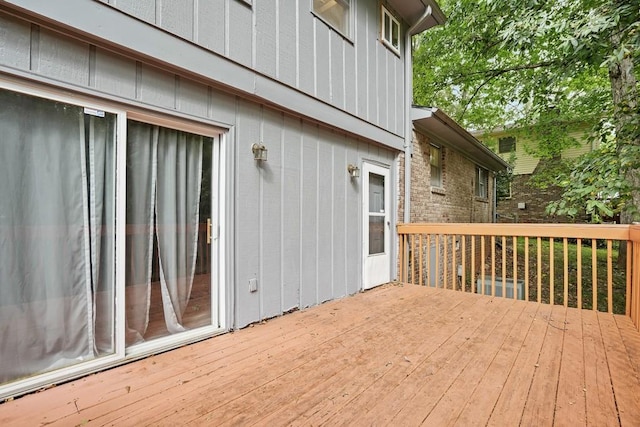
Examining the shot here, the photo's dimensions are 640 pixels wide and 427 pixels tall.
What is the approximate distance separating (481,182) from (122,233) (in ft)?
35.4

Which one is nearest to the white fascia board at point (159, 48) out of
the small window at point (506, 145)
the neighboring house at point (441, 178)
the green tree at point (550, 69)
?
the neighboring house at point (441, 178)

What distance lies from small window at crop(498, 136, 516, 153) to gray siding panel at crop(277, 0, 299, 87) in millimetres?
15659

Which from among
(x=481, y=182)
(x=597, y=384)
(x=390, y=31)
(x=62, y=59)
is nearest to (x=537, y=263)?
(x=597, y=384)

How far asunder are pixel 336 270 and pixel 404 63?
416 centimetres

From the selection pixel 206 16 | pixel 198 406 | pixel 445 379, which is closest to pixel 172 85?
pixel 206 16

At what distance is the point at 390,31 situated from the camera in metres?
5.27

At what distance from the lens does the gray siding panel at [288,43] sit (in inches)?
131

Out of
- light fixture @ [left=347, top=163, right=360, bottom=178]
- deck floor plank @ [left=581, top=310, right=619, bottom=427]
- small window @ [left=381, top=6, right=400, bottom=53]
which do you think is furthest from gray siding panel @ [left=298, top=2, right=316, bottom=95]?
deck floor plank @ [left=581, top=310, right=619, bottom=427]

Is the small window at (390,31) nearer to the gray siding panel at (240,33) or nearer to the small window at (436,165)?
the small window at (436,165)

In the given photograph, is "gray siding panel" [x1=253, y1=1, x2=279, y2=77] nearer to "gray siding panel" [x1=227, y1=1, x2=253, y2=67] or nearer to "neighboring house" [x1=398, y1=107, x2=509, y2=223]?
"gray siding panel" [x1=227, y1=1, x2=253, y2=67]

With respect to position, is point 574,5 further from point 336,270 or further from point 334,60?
point 336,270

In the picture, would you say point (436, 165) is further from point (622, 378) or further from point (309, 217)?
point (622, 378)

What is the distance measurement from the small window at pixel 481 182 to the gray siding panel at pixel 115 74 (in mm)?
9989

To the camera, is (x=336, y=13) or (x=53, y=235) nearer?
(x=53, y=235)
